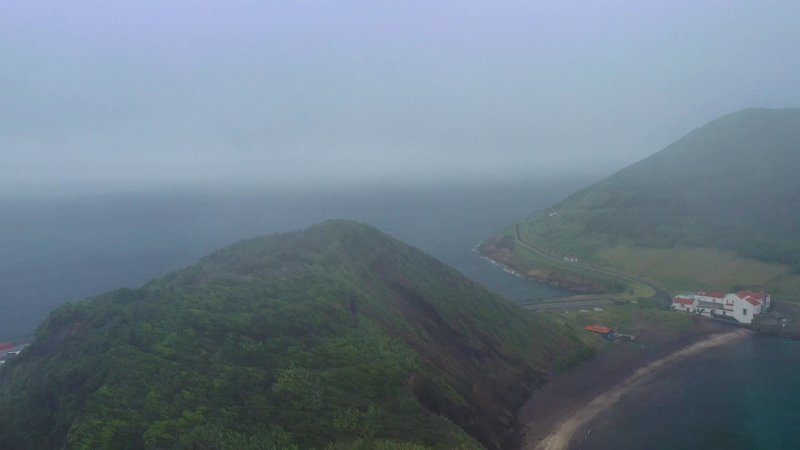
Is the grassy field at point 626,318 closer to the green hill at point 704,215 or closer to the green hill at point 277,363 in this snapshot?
the green hill at point 277,363

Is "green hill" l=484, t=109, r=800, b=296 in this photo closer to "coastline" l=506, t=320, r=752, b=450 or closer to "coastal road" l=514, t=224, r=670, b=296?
"coastal road" l=514, t=224, r=670, b=296

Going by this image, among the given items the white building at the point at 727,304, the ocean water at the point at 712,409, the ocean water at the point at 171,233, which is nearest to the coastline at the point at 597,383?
the ocean water at the point at 712,409

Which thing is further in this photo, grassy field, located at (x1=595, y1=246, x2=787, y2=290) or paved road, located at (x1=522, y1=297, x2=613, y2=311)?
grassy field, located at (x1=595, y1=246, x2=787, y2=290)

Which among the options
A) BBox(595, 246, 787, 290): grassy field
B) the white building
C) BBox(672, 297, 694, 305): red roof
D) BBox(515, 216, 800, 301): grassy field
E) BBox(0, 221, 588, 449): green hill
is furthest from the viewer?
BBox(595, 246, 787, 290): grassy field

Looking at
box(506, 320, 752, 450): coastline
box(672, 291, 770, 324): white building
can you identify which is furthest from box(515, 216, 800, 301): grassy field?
box(506, 320, 752, 450): coastline

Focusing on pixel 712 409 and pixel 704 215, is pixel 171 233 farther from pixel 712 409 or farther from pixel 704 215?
pixel 712 409

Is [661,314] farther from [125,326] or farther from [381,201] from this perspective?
[381,201]

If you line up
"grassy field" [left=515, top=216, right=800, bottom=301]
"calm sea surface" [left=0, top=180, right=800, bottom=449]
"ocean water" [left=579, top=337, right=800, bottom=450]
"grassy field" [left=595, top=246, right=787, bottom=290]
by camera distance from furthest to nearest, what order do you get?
"grassy field" [left=595, top=246, right=787, bottom=290] → "grassy field" [left=515, top=216, right=800, bottom=301] → "calm sea surface" [left=0, top=180, right=800, bottom=449] → "ocean water" [left=579, top=337, right=800, bottom=450]

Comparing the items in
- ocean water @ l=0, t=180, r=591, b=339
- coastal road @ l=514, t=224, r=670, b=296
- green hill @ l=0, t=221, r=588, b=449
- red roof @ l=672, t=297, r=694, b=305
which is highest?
green hill @ l=0, t=221, r=588, b=449
